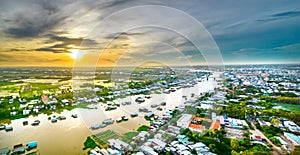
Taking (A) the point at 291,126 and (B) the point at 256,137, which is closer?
(B) the point at 256,137

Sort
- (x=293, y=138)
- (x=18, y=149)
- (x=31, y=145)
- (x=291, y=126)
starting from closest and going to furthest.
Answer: (x=18, y=149) < (x=31, y=145) < (x=293, y=138) < (x=291, y=126)

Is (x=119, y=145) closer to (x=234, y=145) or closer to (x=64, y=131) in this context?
(x=64, y=131)

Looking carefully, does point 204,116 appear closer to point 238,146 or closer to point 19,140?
point 238,146

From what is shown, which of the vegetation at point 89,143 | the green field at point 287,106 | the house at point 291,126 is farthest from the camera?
the green field at point 287,106

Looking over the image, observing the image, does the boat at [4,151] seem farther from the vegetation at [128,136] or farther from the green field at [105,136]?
the vegetation at [128,136]

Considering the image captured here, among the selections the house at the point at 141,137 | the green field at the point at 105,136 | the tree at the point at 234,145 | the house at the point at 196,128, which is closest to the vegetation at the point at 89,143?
the green field at the point at 105,136

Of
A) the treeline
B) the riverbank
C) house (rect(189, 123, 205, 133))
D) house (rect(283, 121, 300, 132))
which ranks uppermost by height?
the treeline

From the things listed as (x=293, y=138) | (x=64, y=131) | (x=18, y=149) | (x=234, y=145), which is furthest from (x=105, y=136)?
(x=293, y=138)

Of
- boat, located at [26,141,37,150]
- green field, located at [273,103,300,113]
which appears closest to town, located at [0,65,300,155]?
green field, located at [273,103,300,113]

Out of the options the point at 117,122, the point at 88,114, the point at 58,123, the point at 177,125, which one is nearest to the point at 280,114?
the point at 177,125

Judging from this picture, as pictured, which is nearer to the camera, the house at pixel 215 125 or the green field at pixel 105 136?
the green field at pixel 105 136

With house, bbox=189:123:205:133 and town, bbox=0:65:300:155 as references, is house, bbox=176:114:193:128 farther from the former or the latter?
house, bbox=189:123:205:133
